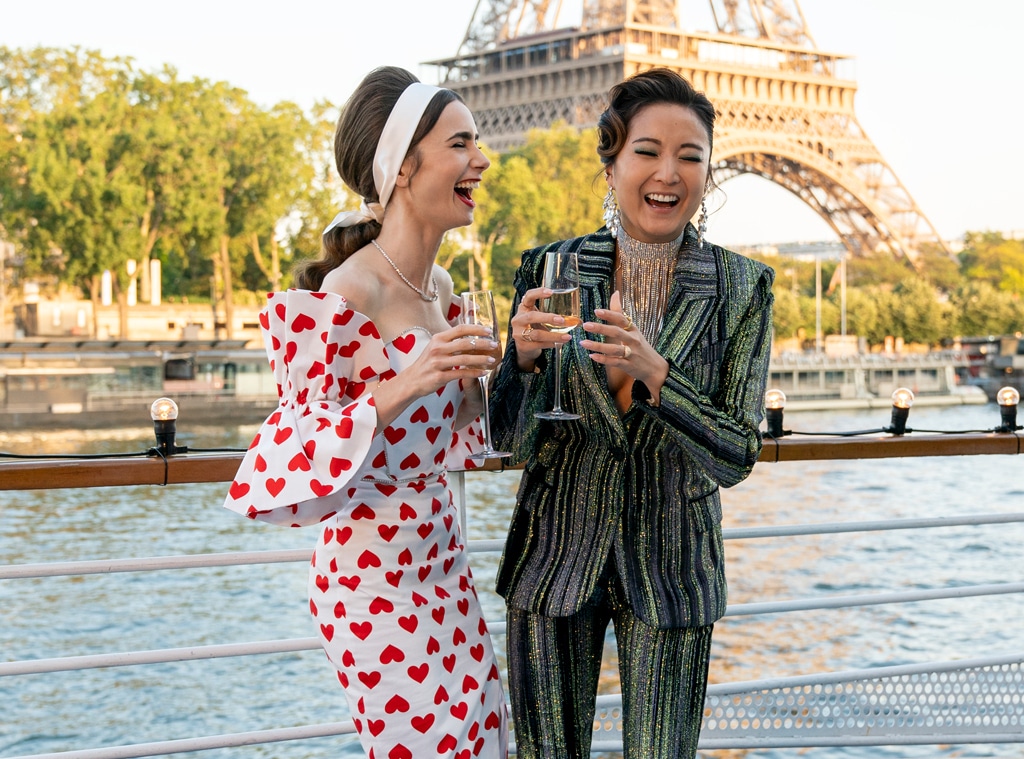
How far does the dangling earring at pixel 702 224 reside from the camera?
2139mm

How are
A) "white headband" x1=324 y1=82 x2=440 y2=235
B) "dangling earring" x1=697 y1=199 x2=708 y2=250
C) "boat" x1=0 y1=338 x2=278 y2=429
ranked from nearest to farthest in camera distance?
"white headband" x1=324 y1=82 x2=440 y2=235 < "dangling earring" x1=697 y1=199 x2=708 y2=250 < "boat" x1=0 y1=338 x2=278 y2=429

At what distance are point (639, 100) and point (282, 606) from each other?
36.1ft

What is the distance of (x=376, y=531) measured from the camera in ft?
6.59

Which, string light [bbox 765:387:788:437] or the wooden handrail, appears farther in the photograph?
string light [bbox 765:387:788:437]

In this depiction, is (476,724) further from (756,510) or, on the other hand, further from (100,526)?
(756,510)

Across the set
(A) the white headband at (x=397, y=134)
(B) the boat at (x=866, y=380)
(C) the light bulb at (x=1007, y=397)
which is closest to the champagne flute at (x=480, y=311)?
(A) the white headband at (x=397, y=134)

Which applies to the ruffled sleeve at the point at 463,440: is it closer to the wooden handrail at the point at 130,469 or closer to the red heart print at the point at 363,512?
the red heart print at the point at 363,512

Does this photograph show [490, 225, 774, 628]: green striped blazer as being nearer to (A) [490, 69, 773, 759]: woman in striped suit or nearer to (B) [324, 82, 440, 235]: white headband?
(A) [490, 69, 773, 759]: woman in striped suit

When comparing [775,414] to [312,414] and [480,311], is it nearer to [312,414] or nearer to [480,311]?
[480,311]

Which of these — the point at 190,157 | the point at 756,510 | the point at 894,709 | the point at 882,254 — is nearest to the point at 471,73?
the point at 882,254

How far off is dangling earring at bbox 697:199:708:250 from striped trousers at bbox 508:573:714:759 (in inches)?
23.0

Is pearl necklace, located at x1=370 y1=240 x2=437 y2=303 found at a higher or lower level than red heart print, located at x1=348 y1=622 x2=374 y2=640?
higher

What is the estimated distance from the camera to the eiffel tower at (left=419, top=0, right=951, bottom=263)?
1821 inches

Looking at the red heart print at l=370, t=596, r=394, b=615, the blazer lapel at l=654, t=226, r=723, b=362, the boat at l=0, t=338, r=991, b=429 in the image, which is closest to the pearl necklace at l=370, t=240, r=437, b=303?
the blazer lapel at l=654, t=226, r=723, b=362
